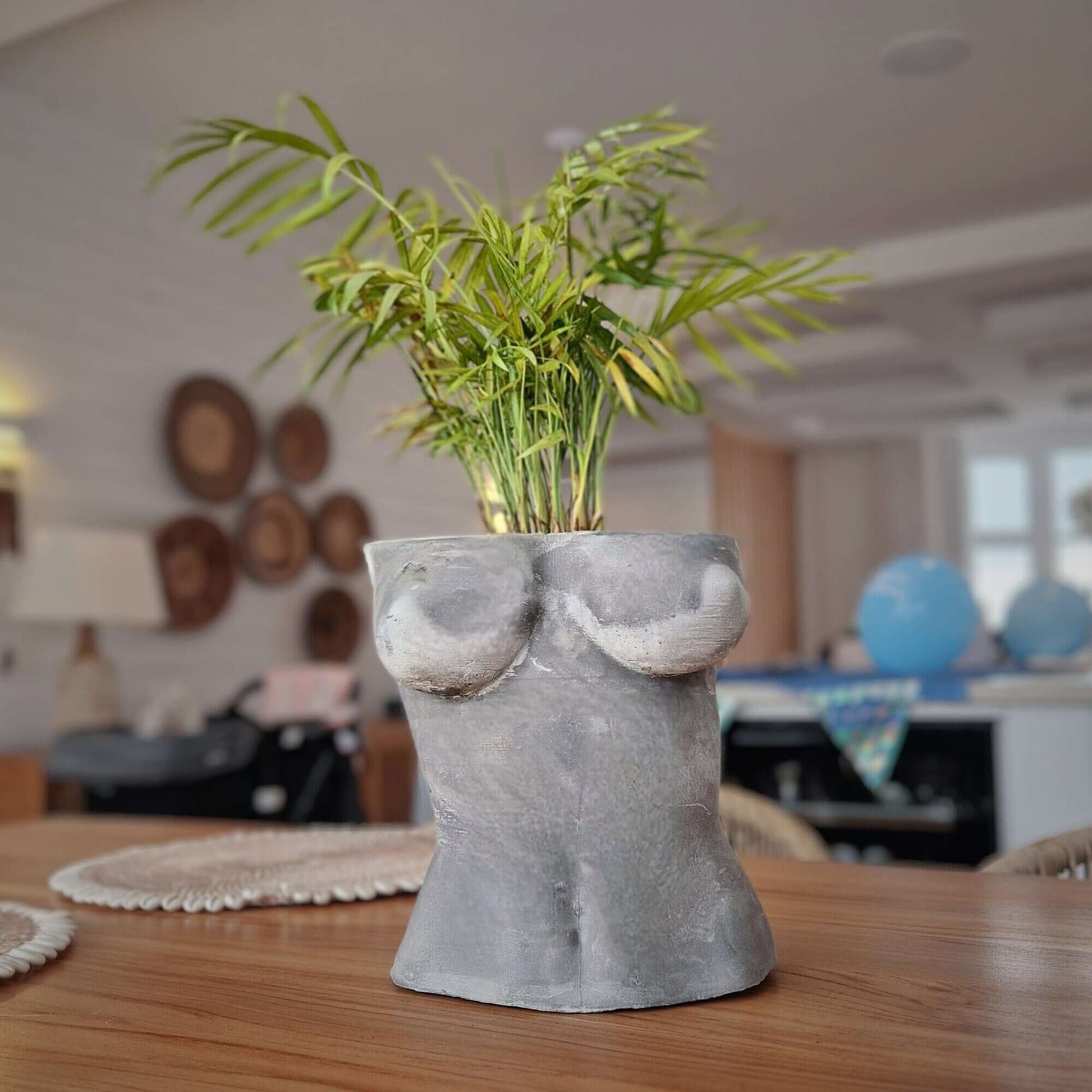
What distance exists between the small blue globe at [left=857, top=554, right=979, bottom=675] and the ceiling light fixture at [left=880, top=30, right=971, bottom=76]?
182 cm

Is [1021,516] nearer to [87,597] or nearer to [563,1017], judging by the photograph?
[87,597]

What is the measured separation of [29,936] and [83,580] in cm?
292

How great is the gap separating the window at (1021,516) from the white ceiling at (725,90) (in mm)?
5794

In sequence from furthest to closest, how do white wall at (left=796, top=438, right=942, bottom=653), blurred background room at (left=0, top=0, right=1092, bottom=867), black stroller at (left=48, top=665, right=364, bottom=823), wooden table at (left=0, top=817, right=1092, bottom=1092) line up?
white wall at (left=796, top=438, right=942, bottom=653) < black stroller at (left=48, top=665, right=364, bottom=823) < blurred background room at (left=0, top=0, right=1092, bottom=867) < wooden table at (left=0, top=817, right=1092, bottom=1092)

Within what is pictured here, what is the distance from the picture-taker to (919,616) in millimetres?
2854

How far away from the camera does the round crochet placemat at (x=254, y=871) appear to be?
800mm

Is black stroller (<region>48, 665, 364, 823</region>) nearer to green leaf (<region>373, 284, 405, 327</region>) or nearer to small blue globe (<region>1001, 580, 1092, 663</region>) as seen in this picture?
small blue globe (<region>1001, 580, 1092, 663</region>)

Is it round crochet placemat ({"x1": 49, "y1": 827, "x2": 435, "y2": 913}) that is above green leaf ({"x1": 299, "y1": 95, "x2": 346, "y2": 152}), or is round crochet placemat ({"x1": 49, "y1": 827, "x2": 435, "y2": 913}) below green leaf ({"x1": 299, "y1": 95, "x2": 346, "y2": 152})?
below

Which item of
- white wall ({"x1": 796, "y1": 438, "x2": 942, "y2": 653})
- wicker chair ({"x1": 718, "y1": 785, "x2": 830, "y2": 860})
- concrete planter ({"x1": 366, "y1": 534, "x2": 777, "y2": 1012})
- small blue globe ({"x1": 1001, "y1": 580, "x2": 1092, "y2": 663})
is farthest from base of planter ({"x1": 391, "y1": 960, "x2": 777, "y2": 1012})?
white wall ({"x1": 796, "y1": 438, "x2": 942, "y2": 653})

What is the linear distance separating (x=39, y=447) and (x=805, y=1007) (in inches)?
150

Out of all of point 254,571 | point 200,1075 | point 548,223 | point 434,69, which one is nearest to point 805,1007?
point 200,1075

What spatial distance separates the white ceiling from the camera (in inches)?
138

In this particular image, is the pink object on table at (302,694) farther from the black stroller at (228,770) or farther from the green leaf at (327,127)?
the green leaf at (327,127)

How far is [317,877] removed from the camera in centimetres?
86
